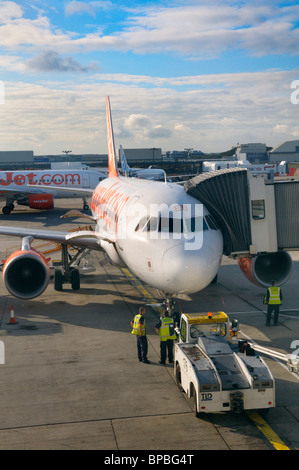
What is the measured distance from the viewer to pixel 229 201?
17.7 metres

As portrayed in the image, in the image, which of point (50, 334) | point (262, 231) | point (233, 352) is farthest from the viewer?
point (262, 231)

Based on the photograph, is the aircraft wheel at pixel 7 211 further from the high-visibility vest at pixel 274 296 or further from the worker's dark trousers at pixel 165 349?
the worker's dark trousers at pixel 165 349

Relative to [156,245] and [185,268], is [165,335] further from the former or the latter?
[156,245]

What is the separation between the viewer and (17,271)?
64.7 feet

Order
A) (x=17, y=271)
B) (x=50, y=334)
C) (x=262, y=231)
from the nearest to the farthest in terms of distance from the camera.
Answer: (x=50, y=334) → (x=262, y=231) → (x=17, y=271)

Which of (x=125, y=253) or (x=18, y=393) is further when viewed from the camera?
(x=125, y=253)

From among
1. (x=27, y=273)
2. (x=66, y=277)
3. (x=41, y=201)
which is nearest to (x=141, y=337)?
(x=27, y=273)

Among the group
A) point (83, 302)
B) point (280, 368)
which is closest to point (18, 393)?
point (280, 368)

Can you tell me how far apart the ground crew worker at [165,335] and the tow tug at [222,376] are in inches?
41.2

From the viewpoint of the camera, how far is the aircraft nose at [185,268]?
46.6 feet
